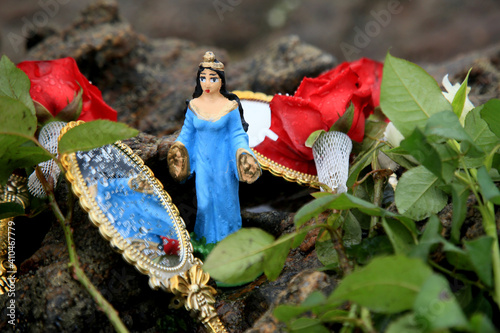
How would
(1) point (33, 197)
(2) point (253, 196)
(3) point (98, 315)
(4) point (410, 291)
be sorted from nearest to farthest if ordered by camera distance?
(4) point (410, 291), (3) point (98, 315), (1) point (33, 197), (2) point (253, 196)

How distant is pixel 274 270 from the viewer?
558 millimetres

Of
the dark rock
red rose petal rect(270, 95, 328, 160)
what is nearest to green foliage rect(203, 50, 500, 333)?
red rose petal rect(270, 95, 328, 160)

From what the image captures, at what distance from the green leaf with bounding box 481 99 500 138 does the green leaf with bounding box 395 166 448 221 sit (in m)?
0.09

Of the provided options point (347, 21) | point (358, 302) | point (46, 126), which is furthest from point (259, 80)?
point (347, 21)

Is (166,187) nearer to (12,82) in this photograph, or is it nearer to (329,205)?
(12,82)

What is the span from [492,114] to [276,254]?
291 mm

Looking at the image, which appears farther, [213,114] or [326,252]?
[213,114]

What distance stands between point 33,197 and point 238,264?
1.42 feet

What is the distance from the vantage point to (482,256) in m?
0.47

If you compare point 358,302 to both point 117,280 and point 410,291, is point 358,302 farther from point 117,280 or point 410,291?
point 117,280

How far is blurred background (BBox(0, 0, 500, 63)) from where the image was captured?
2711 mm

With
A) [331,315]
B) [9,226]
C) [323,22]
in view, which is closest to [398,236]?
[331,315]

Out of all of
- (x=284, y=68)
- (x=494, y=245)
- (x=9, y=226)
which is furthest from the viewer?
(x=284, y=68)

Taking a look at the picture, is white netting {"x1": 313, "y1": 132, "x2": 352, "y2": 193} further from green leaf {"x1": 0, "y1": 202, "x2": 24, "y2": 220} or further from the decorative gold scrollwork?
green leaf {"x1": 0, "y1": 202, "x2": 24, "y2": 220}
